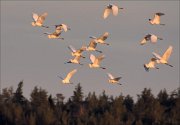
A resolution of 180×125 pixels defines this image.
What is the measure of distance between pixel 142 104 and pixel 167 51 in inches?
3105

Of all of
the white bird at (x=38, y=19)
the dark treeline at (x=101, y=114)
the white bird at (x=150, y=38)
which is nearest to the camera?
the white bird at (x=150, y=38)

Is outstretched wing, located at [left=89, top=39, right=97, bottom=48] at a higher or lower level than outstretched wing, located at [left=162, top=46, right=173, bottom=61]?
higher

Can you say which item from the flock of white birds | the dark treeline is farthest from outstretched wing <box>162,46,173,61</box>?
the dark treeline

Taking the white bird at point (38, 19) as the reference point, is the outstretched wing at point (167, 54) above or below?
below

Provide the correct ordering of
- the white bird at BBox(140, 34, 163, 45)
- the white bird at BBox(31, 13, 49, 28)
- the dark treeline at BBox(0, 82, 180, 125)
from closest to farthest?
the white bird at BBox(140, 34, 163, 45) → the white bird at BBox(31, 13, 49, 28) → the dark treeline at BBox(0, 82, 180, 125)

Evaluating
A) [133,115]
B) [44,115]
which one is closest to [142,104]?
[133,115]

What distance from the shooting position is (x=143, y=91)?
200 meters

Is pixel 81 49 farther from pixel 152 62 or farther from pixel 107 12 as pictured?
pixel 107 12

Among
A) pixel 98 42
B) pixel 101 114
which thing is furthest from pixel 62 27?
pixel 101 114

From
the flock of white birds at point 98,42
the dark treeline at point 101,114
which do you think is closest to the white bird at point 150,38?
the flock of white birds at point 98,42

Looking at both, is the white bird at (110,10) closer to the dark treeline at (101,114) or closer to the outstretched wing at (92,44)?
the outstretched wing at (92,44)

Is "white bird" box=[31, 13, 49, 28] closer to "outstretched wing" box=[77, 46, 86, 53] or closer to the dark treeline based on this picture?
"outstretched wing" box=[77, 46, 86, 53]

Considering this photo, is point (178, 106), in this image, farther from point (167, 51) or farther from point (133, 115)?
point (167, 51)

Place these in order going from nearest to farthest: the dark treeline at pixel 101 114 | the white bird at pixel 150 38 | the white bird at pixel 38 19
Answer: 1. the white bird at pixel 150 38
2. the white bird at pixel 38 19
3. the dark treeline at pixel 101 114
